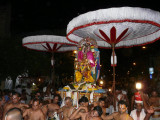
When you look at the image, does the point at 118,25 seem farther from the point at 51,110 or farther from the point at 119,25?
the point at 51,110

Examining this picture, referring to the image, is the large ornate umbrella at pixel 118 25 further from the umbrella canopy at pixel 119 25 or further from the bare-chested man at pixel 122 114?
the bare-chested man at pixel 122 114

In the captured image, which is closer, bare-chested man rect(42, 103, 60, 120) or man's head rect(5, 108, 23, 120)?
man's head rect(5, 108, 23, 120)

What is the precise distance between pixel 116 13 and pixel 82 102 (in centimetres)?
375

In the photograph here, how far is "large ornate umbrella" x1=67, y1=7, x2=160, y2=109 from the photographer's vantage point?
280 inches

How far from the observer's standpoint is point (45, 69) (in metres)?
24.3

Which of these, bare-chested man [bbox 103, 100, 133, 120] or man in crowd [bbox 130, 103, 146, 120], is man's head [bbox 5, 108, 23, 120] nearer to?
bare-chested man [bbox 103, 100, 133, 120]

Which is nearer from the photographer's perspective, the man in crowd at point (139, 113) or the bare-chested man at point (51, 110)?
the man in crowd at point (139, 113)

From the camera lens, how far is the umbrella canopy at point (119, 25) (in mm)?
7117

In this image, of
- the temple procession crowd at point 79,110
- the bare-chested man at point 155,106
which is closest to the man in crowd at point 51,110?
the temple procession crowd at point 79,110

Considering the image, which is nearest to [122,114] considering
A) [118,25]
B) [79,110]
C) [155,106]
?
[79,110]

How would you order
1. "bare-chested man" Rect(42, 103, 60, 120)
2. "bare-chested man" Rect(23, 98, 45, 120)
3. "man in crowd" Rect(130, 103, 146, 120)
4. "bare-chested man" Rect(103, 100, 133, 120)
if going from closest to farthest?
1. "bare-chested man" Rect(103, 100, 133, 120)
2. "bare-chested man" Rect(23, 98, 45, 120)
3. "man in crowd" Rect(130, 103, 146, 120)
4. "bare-chested man" Rect(42, 103, 60, 120)

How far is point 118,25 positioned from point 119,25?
0.18 ft

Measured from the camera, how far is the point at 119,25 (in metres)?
8.95

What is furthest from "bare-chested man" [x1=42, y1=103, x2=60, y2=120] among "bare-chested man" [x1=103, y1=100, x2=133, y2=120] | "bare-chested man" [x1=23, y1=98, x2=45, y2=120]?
"bare-chested man" [x1=103, y1=100, x2=133, y2=120]
